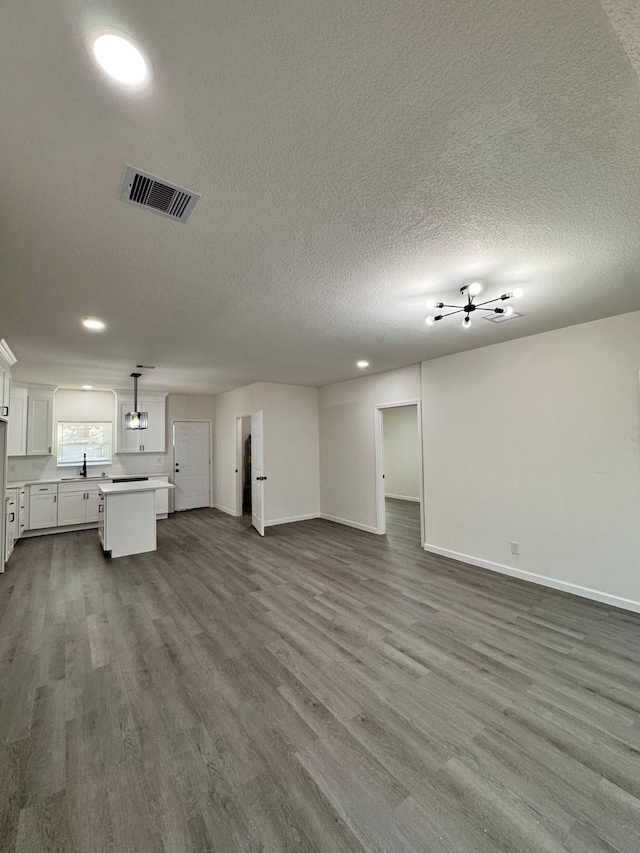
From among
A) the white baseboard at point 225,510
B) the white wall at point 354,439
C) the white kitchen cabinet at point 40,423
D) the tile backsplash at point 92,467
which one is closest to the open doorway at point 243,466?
the white baseboard at point 225,510

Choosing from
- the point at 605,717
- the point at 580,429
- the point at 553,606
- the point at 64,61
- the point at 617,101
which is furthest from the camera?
the point at 580,429

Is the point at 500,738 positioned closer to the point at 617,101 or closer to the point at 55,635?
the point at 617,101

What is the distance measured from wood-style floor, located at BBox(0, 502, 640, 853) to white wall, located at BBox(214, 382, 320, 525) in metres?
2.93

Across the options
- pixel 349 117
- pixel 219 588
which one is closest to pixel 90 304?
pixel 349 117

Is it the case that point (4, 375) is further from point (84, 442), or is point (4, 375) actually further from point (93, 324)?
point (84, 442)

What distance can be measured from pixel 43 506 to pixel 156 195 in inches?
261

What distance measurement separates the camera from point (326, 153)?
1.38 meters

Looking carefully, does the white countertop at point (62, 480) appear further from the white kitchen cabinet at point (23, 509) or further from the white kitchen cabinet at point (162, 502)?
the white kitchen cabinet at point (162, 502)

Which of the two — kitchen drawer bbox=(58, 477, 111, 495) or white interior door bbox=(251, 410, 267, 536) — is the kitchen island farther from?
kitchen drawer bbox=(58, 477, 111, 495)

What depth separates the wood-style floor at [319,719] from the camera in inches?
56.7

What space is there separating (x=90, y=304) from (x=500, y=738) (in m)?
4.03

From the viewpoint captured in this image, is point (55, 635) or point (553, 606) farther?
point (553, 606)

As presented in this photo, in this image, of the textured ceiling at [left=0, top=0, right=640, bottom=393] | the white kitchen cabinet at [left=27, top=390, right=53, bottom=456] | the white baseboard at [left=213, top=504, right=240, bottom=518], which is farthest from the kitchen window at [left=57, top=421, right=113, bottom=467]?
the textured ceiling at [left=0, top=0, right=640, bottom=393]

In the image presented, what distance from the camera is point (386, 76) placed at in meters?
1.10
